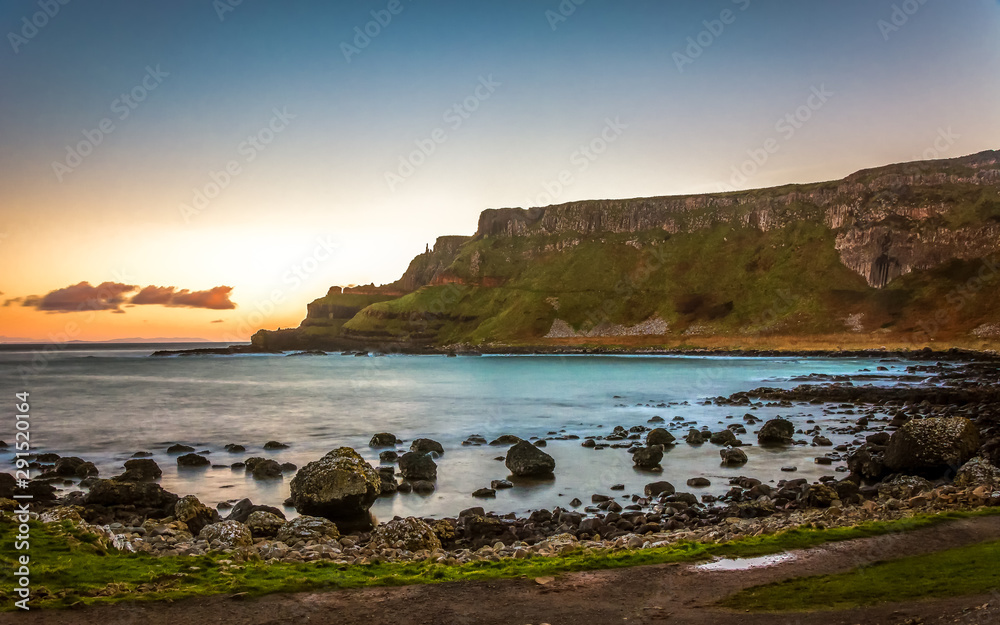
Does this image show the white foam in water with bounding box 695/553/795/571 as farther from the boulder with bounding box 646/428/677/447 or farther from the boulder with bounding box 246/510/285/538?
Result: the boulder with bounding box 646/428/677/447

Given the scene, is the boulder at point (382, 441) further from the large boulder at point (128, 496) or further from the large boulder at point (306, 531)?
the large boulder at point (306, 531)

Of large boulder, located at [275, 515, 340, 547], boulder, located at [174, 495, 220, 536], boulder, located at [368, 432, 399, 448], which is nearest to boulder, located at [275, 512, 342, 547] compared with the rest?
large boulder, located at [275, 515, 340, 547]

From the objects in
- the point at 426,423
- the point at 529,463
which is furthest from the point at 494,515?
the point at 426,423

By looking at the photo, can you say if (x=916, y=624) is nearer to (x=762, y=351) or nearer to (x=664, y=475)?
(x=664, y=475)

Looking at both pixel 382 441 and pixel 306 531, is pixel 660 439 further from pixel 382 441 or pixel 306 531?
pixel 306 531

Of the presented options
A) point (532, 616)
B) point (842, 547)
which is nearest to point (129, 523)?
point (532, 616)

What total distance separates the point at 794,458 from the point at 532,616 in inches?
877

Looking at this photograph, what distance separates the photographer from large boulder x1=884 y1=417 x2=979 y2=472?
2090 cm

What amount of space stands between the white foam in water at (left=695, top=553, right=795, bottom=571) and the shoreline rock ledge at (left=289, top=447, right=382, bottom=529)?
1043 cm

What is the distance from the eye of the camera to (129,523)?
17.7m

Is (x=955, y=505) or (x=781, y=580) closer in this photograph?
(x=781, y=580)

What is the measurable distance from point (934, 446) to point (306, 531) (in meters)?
20.1

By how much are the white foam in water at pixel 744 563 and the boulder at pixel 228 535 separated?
10.4m

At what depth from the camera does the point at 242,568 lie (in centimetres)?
1187
